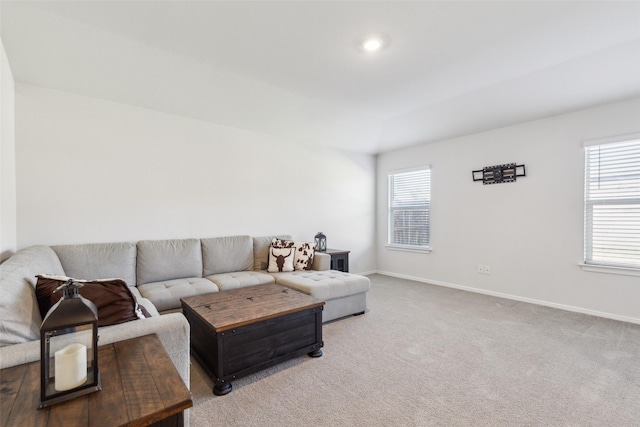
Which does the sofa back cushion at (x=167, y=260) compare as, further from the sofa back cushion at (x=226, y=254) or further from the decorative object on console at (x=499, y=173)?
the decorative object on console at (x=499, y=173)

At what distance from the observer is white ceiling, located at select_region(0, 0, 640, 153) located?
215cm

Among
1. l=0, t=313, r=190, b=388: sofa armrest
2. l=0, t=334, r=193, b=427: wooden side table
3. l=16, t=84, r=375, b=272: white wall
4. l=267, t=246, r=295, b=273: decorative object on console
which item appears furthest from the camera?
l=267, t=246, r=295, b=273: decorative object on console

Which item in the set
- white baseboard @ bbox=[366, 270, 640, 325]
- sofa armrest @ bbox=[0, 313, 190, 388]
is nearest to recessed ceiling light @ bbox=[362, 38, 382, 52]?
sofa armrest @ bbox=[0, 313, 190, 388]

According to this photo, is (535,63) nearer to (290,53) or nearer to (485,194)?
(485,194)

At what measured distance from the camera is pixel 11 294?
1366 millimetres

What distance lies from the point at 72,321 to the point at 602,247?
186 inches

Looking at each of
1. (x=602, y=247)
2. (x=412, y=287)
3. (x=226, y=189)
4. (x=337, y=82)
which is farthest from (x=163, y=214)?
(x=602, y=247)

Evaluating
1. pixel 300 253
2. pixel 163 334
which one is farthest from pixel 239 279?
pixel 163 334

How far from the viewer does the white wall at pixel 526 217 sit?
3346mm

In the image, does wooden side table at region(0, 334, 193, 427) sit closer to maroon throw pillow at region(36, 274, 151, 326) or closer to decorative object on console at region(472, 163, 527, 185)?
maroon throw pillow at region(36, 274, 151, 326)

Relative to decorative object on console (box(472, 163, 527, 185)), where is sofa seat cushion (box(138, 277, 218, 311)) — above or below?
below

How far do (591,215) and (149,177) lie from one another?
17.0 feet

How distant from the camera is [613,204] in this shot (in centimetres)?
329

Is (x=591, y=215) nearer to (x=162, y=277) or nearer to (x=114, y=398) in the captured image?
(x=114, y=398)
